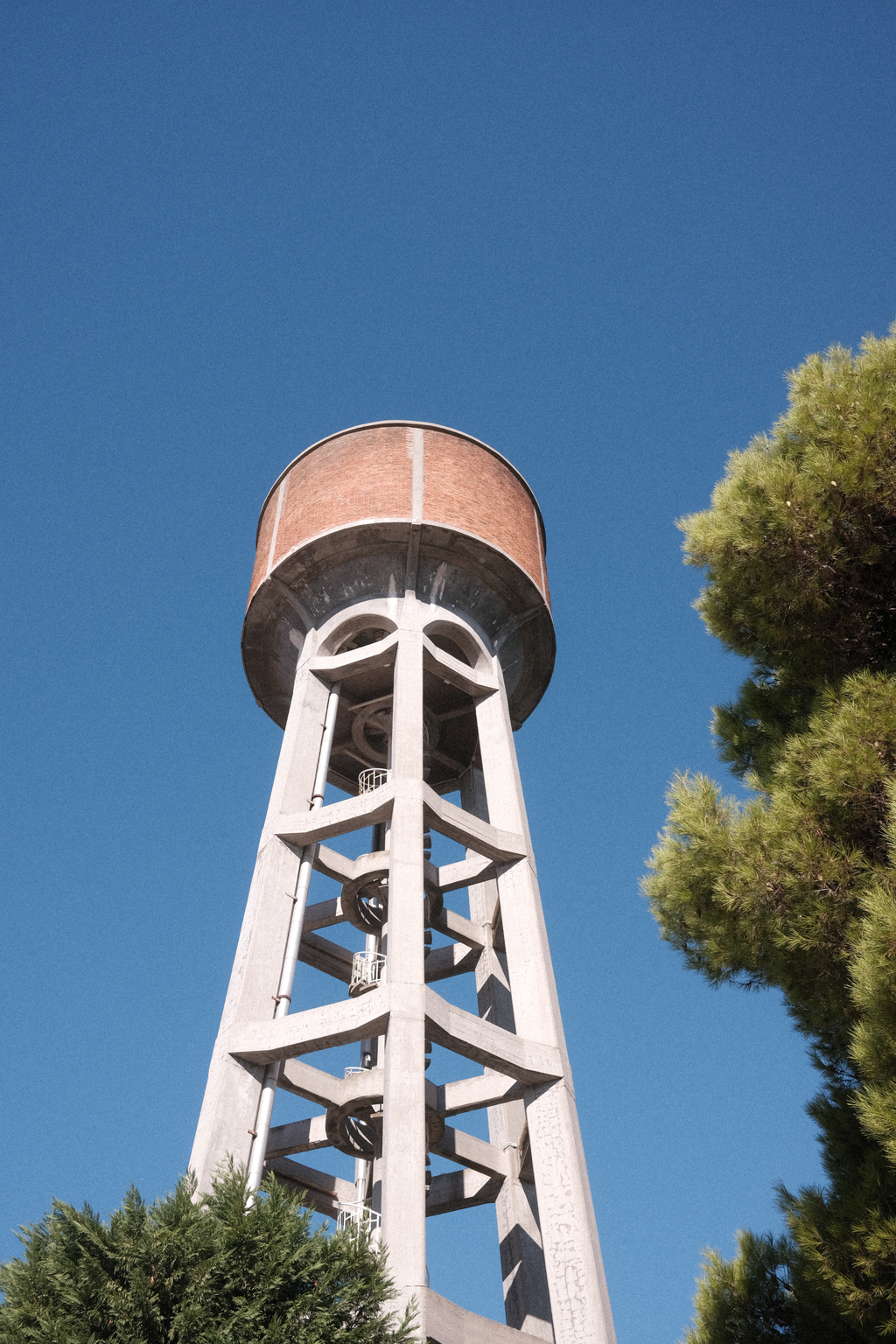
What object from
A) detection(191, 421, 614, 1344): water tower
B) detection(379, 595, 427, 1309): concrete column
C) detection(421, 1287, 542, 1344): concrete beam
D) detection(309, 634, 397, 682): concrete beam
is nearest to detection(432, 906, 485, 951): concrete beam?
detection(191, 421, 614, 1344): water tower

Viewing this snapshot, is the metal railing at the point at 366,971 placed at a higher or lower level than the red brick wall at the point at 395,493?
lower

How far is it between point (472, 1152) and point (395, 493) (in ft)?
24.0

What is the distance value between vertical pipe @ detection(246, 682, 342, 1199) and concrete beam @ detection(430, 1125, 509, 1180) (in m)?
1.79

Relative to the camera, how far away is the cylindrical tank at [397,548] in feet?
45.2

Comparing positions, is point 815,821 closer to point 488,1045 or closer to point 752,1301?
point 752,1301

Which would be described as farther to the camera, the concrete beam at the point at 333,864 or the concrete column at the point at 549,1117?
the concrete beam at the point at 333,864

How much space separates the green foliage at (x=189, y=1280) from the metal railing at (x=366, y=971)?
18.5ft

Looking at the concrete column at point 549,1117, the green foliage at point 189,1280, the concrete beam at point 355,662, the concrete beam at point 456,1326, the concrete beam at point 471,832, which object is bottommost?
the green foliage at point 189,1280

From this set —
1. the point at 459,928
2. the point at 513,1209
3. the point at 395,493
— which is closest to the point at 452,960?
the point at 459,928

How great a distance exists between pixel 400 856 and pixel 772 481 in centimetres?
537

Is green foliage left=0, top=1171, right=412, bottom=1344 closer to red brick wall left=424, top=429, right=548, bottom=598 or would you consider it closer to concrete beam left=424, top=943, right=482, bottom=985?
concrete beam left=424, top=943, right=482, bottom=985

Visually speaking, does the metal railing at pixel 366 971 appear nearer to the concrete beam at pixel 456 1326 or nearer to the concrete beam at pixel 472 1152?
the concrete beam at pixel 472 1152

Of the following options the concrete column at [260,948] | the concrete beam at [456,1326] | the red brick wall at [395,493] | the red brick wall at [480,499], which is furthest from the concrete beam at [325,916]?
the concrete beam at [456,1326]

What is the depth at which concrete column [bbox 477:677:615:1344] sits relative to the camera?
347 inches
